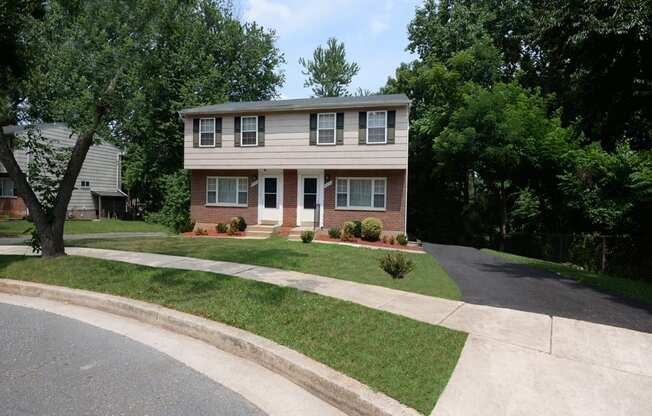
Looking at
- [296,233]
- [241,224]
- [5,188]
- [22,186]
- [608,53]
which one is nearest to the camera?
[22,186]

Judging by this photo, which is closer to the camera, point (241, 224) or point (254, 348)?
point (254, 348)

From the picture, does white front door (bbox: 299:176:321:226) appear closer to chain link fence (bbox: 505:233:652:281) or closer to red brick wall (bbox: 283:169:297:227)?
red brick wall (bbox: 283:169:297:227)

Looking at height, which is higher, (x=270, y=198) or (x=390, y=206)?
(x=270, y=198)

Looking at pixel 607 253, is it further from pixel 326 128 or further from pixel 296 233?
pixel 326 128

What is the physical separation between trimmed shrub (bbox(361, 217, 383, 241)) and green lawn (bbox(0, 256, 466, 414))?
9029 mm

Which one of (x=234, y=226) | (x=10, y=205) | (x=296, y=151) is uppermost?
(x=296, y=151)

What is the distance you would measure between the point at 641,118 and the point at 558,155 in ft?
20.9

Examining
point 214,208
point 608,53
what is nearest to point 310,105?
point 214,208

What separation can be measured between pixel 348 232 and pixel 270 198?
4678 millimetres

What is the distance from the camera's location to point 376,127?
1603cm

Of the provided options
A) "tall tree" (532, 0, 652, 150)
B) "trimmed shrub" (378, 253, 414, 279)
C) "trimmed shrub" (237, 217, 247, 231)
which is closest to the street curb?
"trimmed shrub" (378, 253, 414, 279)

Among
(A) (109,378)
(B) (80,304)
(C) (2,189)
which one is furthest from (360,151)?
(C) (2,189)

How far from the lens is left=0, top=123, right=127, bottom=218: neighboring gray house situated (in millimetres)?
26219

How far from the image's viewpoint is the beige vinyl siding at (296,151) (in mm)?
15742
